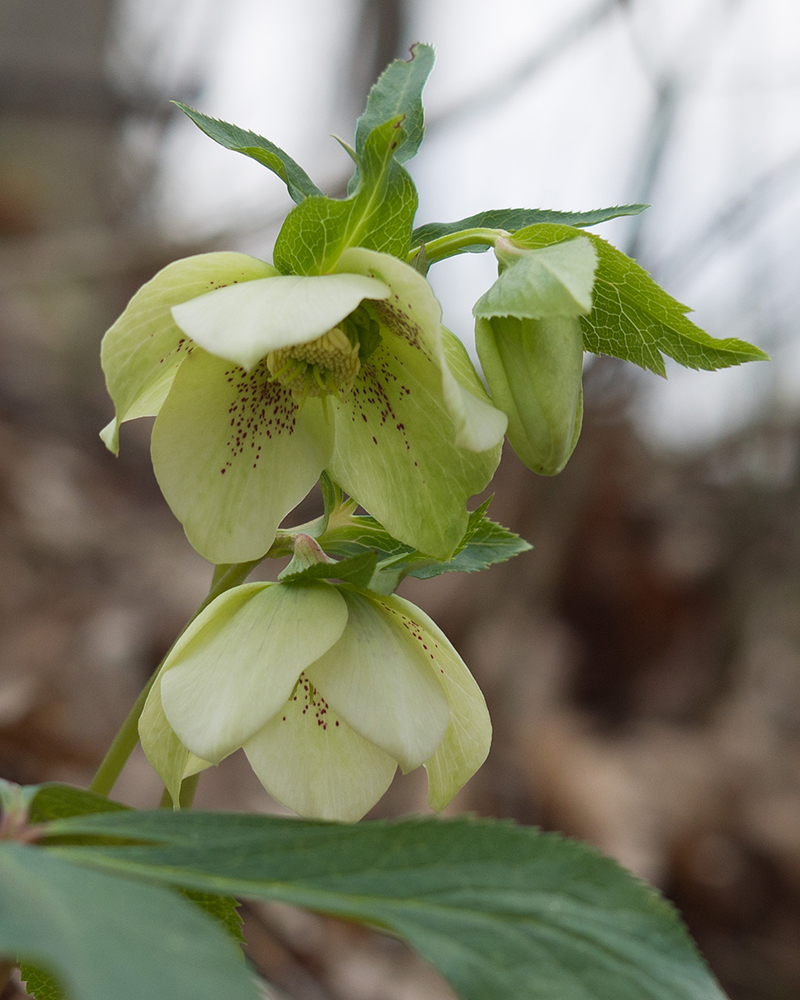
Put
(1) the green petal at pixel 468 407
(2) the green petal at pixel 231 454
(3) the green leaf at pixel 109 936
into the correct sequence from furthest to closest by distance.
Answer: (2) the green petal at pixel 231 454
(1) the green petal at pixel 468 407
(3) the green leaf at pixel 109 936

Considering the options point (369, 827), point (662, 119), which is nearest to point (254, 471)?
point (369, 827)

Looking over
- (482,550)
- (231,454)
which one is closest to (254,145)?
(231,454)

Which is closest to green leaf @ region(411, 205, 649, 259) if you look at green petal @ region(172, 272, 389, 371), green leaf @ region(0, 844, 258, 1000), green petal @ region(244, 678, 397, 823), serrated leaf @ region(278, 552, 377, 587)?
green petal @ region(172, 272, 389, 371)

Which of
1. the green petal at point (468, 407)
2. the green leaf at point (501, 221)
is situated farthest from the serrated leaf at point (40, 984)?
the green leaf at point (501, 221)

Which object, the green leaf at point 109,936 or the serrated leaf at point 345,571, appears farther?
the serrated leaf at point 345,571

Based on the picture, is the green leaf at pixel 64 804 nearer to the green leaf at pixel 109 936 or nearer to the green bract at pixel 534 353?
the green leaf at pixel 109 936

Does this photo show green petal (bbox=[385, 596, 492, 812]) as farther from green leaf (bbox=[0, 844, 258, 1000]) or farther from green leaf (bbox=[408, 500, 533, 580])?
green leaf (bbox=[0, 844, 258, 1000])

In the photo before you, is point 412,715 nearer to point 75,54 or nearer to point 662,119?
point 662,119
